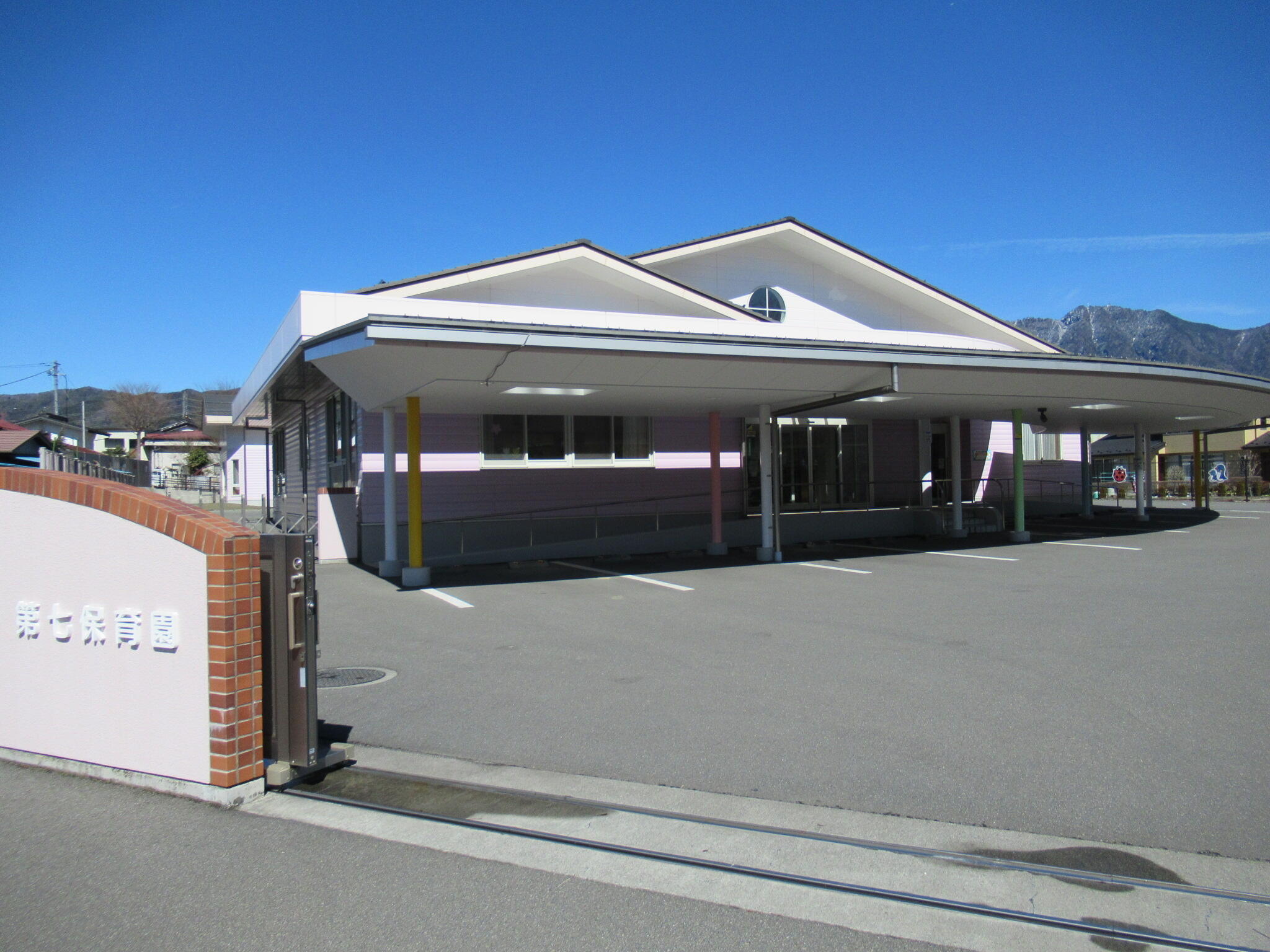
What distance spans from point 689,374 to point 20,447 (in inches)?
353

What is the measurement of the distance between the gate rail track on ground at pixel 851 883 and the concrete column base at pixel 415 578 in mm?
8464

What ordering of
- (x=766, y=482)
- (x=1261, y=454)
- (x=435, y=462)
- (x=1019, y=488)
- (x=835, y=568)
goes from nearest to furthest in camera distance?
(x=835, y=568) < (x=766, y=482) < (x=435, y=462) < (x=1019, y=488) < (x=1261, y=454)

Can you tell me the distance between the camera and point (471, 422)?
675 inches

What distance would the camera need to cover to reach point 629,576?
46.6ft

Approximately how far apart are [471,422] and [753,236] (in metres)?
8.52

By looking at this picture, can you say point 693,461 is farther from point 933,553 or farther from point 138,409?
point 138,409

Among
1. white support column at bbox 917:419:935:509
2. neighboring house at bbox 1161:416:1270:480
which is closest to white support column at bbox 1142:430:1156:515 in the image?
white support column at bbox 917:419:935:509

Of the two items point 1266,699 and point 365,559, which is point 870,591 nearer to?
Result: point 1266,699

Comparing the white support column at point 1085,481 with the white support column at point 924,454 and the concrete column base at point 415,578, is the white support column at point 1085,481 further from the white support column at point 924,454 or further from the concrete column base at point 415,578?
the concrete column base at point 415,578

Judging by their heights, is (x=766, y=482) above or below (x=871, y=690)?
above

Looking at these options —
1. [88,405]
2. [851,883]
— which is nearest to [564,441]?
[851,883]

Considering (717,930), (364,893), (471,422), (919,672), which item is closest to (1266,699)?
(919,672)

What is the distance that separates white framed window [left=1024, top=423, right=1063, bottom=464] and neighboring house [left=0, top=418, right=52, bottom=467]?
25.6m

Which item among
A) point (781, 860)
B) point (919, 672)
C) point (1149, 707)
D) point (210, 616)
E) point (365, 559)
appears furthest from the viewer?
point (365, 559)
